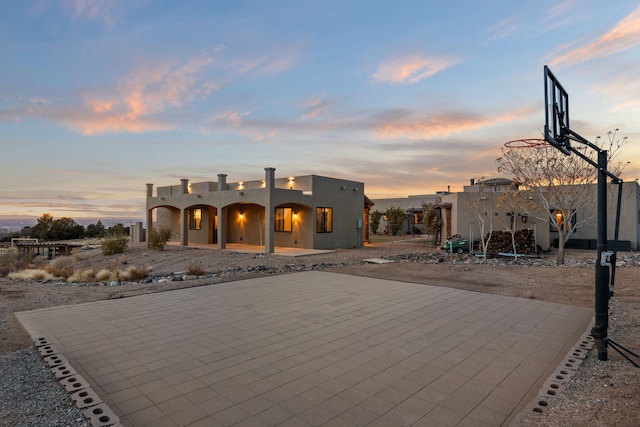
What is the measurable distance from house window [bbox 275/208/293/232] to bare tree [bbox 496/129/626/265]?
11845 mm

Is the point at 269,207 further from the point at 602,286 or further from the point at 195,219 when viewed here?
the point at 602,286

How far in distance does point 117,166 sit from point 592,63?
78.6ft

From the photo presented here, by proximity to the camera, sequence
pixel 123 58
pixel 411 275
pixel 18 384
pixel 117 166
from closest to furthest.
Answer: pixel 18 384
pixel 411 275
pixel 123 58
pixel 117 166

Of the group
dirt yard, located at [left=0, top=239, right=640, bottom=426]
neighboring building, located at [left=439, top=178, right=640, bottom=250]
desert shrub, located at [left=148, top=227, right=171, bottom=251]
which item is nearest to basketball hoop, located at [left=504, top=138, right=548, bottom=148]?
neighboring building, located at [left=439, top=178, right=640, bottom=250]

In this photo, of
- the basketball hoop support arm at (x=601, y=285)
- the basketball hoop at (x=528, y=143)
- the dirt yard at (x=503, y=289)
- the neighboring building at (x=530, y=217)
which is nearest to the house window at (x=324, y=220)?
the dirt yard at (x=503, y=289)

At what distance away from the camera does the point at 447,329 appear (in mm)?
5234

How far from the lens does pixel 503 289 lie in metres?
8.62

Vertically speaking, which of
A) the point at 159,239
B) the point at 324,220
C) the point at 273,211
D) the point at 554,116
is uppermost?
the point at 554,116

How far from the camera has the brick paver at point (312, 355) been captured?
2918 mm

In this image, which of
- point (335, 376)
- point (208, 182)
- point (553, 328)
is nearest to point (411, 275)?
point (553, 328)

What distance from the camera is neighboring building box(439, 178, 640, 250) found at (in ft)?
60.2

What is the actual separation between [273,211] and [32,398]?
14.6 meters

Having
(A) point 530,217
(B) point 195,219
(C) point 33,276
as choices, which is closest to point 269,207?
(C) point 33,276

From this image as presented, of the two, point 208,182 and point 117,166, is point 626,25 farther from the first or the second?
point 117,166
